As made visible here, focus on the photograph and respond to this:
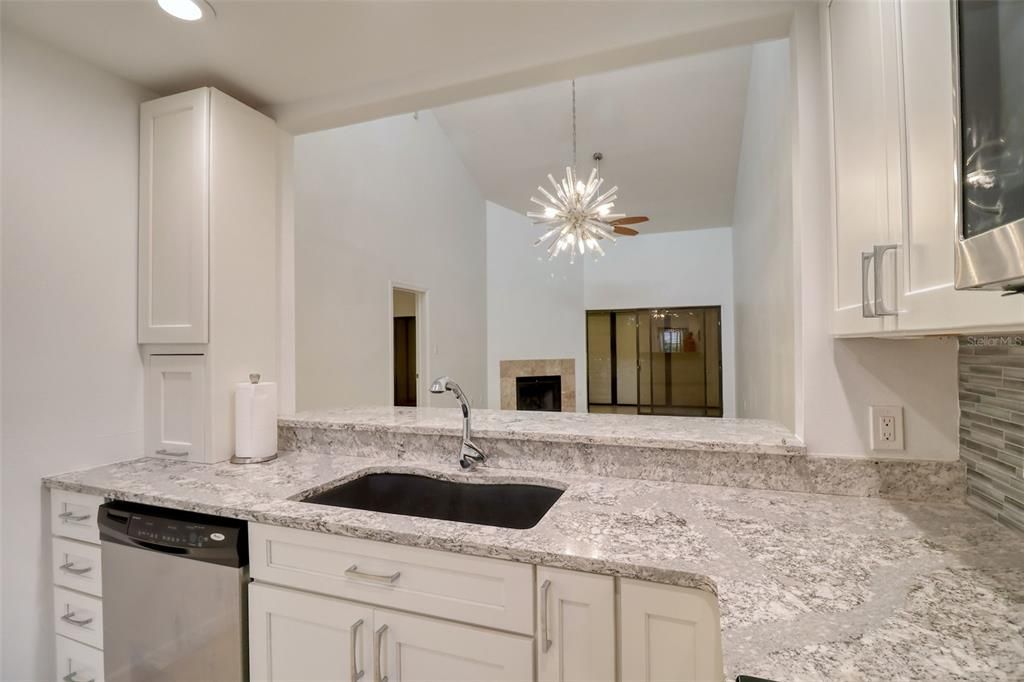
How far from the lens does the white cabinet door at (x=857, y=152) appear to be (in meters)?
0.88

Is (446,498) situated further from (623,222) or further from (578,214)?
(623,222)

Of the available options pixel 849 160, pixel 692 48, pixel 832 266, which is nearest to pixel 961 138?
pixel 849 160

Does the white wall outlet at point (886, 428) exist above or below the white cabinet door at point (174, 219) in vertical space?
below

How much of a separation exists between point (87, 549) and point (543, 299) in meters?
5.71

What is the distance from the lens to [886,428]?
130cm

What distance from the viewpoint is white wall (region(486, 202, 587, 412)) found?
6395 mm

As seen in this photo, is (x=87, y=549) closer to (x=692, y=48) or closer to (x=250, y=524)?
(x=250, y=524)

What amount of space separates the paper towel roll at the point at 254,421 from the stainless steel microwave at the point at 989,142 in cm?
199

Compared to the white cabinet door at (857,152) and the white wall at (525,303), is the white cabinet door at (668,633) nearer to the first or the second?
the white cabinet door at (857,152)

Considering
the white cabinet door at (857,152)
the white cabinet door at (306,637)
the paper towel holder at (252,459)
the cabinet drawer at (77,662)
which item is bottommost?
the cabinet drawer at (77,662)

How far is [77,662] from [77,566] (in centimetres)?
34

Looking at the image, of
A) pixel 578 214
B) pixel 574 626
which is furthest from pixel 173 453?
pixel 578 214

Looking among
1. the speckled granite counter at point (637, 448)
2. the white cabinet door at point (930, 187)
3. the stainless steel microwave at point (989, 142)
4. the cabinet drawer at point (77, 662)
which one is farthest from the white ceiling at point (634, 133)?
the cabinet drawer at point (77, 662)

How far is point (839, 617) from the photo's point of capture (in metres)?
0.76
